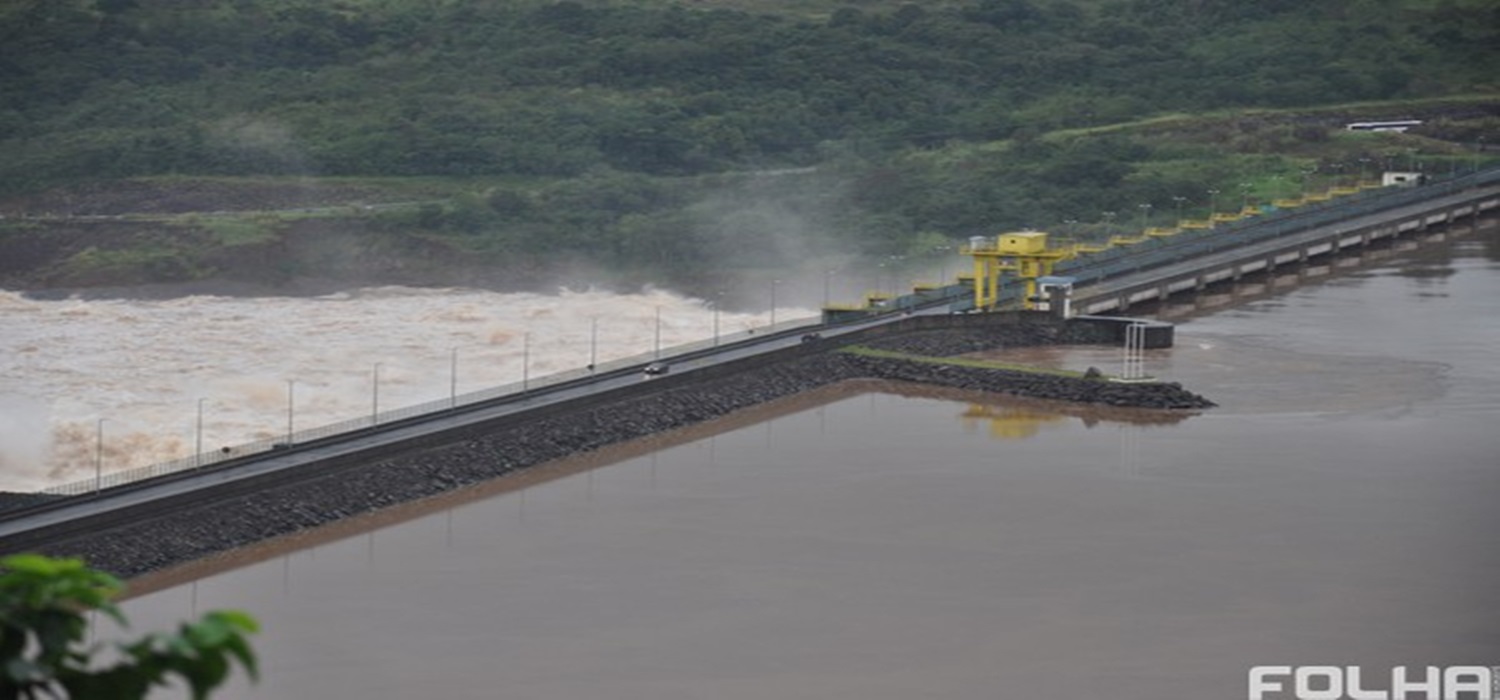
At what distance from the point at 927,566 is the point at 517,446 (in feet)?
45.8

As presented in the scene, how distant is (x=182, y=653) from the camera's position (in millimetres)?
9344

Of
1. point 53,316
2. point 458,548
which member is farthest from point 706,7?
point 458,548

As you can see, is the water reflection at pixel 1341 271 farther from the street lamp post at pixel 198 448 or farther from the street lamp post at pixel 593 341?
the street lamp post at pixel 198 448

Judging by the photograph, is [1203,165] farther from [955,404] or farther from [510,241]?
[955,404]

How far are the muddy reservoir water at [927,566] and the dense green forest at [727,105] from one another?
171 feet

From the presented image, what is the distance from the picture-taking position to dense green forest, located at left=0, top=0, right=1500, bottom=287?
120 meters

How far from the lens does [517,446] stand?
54375 mm

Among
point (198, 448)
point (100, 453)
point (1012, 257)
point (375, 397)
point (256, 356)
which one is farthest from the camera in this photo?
point (1012, 257)

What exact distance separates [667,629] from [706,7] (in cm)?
12155

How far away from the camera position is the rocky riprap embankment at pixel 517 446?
141ft

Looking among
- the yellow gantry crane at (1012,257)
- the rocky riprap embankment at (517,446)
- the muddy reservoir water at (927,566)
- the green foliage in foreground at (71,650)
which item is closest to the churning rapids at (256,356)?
the rocky riprap embankment at (517,446)

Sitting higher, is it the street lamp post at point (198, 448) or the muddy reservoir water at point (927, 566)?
the street lamp post at point (198, 448)

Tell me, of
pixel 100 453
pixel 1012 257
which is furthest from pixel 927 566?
pixel 1012 257

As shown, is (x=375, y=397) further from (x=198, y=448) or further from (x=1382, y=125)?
(x=1382, y=125)
